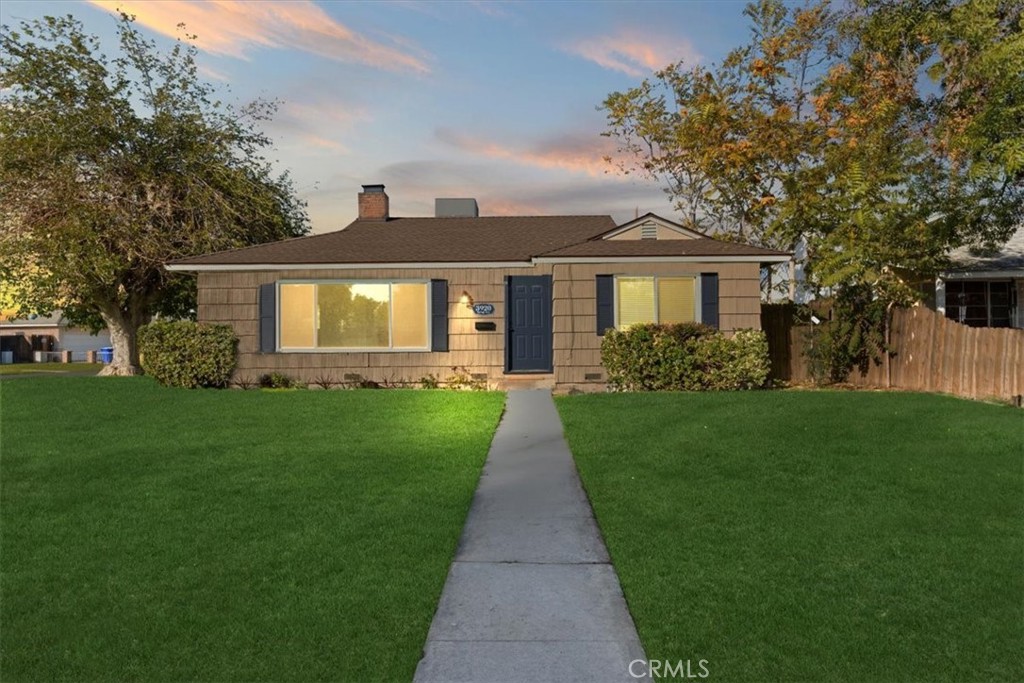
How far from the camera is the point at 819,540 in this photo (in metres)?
5.70

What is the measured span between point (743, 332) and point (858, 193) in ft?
14.7

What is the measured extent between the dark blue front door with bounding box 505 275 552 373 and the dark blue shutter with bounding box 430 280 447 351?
1.38 m

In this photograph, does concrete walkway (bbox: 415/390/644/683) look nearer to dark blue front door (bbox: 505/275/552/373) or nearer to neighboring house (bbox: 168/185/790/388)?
neighboring house (bbox: 168/185/790/388)

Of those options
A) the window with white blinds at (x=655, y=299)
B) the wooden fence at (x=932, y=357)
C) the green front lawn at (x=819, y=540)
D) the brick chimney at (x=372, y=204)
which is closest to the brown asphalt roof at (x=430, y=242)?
the brick chimney at (x=372, y=204)

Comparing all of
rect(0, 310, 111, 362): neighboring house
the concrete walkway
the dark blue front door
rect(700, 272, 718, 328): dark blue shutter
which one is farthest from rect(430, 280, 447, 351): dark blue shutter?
rect(0, 310, 111, 362): neighboring house

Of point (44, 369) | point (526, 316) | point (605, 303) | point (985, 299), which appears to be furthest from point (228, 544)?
point (44, 369)

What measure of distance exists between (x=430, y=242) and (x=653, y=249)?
17.6 ft

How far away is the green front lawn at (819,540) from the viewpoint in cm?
394

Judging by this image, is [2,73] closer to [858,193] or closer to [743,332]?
[743,332]

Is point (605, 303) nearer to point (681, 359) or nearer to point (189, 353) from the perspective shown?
point (681, 359)

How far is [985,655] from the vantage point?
12.7 ft

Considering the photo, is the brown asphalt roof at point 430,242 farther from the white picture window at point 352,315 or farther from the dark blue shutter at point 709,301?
the dark blue shutter at point 709,301

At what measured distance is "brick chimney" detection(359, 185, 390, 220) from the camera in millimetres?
21047

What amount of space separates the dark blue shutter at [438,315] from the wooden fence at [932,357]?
8.09m
